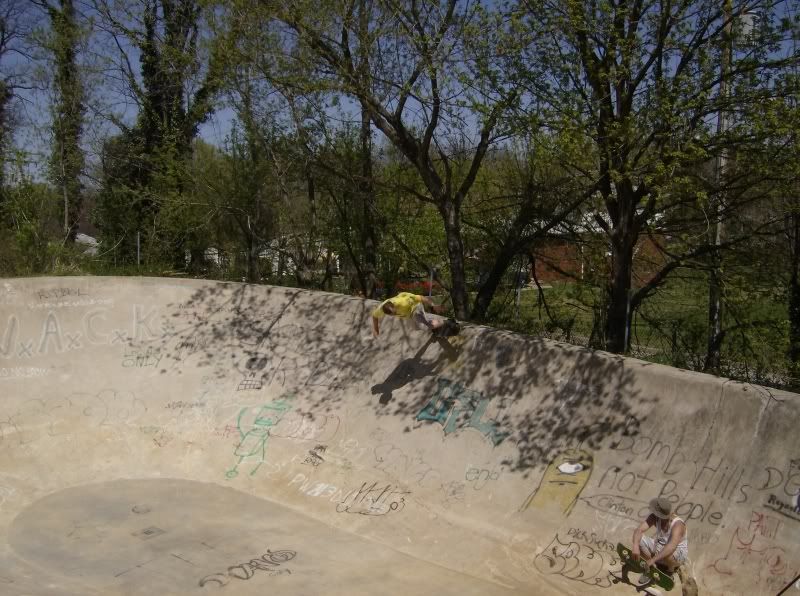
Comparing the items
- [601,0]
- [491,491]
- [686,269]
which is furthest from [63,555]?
[686,269]

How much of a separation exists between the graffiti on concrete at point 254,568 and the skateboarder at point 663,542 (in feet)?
12.4

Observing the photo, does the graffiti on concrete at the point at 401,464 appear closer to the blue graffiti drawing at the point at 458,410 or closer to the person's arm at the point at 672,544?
A: the blue graffiti drawing at the point at 458,410

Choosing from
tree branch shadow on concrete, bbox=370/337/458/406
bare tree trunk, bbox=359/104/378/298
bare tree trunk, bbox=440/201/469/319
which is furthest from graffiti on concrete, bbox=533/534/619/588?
bare tree trunk, bbox=359/104/378/298

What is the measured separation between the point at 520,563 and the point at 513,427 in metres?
1.88

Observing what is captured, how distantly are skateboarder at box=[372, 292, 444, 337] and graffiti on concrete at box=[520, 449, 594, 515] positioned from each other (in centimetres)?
273

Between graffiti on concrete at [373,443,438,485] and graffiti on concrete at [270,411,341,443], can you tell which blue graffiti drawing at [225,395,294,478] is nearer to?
graffiti on concrete at [270,411,341,443]

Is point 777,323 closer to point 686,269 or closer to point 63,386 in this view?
point 686,269

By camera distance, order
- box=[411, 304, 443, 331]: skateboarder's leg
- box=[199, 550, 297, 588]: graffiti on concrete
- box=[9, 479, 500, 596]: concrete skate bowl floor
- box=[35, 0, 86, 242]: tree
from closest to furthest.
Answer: box=[9, 479, 500, 596]: concrete skate bowl floor → box=[199, 550, 297, 588]: graffiti on concrete → box=[411, 304, 443, 331]: skateboarder's leg → box=[35, 0, 86, 242]: tree

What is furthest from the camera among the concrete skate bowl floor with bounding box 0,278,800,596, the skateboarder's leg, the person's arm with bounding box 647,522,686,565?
the skateboarder's leg

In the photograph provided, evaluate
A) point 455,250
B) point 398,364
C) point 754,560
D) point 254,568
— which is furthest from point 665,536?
point 455,250

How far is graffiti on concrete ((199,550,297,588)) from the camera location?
7.56m

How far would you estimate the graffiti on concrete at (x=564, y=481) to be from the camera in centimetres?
783

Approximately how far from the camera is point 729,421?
7.35 m

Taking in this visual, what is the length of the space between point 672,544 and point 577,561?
4.92 feet
